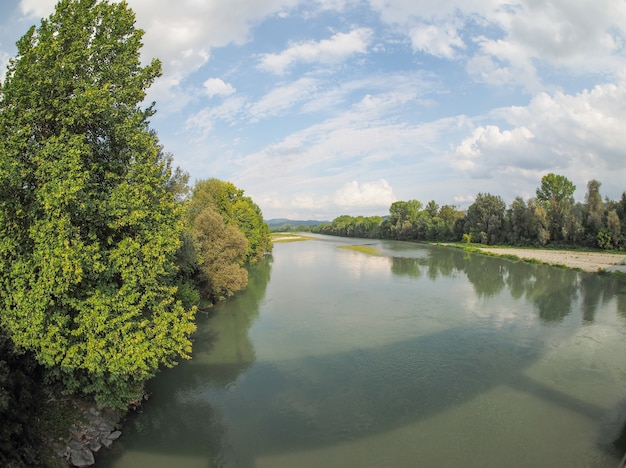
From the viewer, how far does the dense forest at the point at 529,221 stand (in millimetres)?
57125

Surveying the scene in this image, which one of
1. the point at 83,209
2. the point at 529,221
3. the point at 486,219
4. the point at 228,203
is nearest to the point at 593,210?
the point at 529,221

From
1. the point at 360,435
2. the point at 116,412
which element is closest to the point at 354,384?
the point at 360,435

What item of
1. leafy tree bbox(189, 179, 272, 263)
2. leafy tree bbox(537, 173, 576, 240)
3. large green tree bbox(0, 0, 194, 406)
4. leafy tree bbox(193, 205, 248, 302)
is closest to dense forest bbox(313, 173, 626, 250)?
leafy tree bbox(537, 173, 576, 240)

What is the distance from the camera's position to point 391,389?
13.6m

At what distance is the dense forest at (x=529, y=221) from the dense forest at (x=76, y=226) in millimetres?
67562

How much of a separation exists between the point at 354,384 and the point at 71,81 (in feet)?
45.7

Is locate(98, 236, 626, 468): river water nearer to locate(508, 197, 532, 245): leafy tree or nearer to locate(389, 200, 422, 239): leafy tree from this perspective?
locate(508, 197, 532, 245): leafy tree

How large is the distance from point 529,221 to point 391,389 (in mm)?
69055

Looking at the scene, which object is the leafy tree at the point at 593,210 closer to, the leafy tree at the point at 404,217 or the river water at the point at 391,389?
the river water at the point at 391,389

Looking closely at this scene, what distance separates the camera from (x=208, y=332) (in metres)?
20.8

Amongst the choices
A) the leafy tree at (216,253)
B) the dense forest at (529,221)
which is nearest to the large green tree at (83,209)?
the leafy tree at (216,253)

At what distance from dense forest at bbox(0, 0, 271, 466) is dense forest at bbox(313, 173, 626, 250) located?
67562 mm

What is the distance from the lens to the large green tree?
8883mm

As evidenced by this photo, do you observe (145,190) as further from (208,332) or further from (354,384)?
(208,332)
